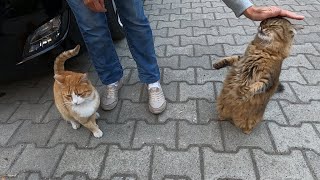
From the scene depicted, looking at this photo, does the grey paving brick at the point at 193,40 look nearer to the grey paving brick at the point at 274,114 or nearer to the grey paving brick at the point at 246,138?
the grey paving brick at the point at 274,114

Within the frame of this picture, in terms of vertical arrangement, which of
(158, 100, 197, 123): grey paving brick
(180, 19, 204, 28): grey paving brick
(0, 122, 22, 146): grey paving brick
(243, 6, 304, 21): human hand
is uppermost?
(243, 6, 304, 21): human hand

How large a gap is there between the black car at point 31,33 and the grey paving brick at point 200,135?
132cm

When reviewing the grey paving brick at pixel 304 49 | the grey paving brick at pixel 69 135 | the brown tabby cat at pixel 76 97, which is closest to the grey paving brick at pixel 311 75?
the grey paving brick at pixel 304 49

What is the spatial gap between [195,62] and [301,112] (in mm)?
1258

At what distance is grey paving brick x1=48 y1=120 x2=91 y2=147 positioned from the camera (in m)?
2.47

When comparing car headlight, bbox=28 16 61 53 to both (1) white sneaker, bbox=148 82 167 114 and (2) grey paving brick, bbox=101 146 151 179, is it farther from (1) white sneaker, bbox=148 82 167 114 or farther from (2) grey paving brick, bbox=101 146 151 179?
(2) grey paving brick, bbox=101 146 151 179

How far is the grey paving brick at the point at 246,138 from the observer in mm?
2305

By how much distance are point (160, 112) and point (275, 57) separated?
1.08 metres

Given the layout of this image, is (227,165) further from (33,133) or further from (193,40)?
(193,40)

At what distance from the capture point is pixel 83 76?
227 cm

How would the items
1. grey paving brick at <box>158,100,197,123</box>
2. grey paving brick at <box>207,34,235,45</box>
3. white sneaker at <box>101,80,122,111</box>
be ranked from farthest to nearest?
1. grey paving brick at <box>207,34,235,45</box>
2. white sneaker at <box>101,80,122,111</box>
3. grey paving brick at <box>158,100,197,123</box>

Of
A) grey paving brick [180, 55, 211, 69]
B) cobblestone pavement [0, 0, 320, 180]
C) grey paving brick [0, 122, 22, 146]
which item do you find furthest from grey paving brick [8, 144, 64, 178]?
grey paving brick [180, 55, 211, 69]

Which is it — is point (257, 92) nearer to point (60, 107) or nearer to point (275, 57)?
point (275, 57)

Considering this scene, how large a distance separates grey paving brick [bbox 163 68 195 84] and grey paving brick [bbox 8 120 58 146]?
121cm
